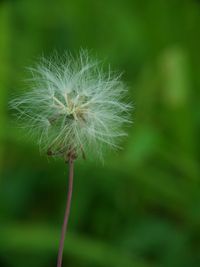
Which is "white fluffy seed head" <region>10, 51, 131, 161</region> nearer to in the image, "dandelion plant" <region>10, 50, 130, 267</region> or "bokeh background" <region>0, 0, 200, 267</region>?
"dandelion plant" <region>10, 50, 130, 267</region>

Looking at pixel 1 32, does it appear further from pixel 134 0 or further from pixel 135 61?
pixel 134 0

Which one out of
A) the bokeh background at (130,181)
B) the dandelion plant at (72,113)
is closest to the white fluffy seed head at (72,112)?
Answer: the dandelion plant at (72,113)

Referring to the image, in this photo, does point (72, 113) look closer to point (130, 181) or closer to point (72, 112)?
point (72, 112)

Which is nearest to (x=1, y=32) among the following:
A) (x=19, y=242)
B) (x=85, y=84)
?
(x=19, y=242)

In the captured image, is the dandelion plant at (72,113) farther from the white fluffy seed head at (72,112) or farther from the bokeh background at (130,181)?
the bokeh background at (130,181)

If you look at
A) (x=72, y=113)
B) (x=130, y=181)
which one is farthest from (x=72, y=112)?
(x=130, y=181)

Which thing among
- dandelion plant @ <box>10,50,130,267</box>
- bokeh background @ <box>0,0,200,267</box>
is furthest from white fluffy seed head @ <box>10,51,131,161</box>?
bokeh background @ <box>0,0,200,267</box>
